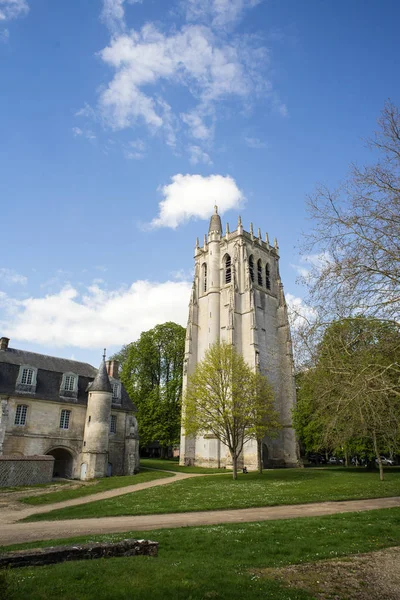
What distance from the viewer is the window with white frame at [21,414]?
30922 mm

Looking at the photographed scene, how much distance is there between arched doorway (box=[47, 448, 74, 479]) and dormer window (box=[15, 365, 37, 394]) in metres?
5.46

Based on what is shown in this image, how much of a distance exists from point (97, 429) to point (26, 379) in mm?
7000

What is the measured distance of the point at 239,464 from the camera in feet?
135

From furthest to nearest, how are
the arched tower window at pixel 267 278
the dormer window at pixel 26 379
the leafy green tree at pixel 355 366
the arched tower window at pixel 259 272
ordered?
the arched tower window at pixel 267 278 < the arched tower window at pixel 259 272 < the dormer window at pixel 26 379 < the leafy green tree at pixel 355 366

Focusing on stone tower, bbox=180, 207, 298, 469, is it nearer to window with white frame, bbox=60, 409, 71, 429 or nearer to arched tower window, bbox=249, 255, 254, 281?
arched tower window, bbox=249, 255, 254, 281

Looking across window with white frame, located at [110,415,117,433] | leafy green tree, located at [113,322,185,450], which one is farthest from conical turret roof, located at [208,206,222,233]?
window with white frame, located at [110,415,117,433]

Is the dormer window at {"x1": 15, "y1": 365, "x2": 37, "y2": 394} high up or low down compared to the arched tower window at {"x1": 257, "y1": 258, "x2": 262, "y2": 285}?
down

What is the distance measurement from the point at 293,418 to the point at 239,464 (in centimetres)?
769

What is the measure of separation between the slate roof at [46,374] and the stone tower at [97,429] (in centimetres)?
97

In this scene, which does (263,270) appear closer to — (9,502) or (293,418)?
(293,418)

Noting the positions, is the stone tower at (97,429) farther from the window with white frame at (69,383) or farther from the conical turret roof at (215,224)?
the conical turret roof at (215,224)

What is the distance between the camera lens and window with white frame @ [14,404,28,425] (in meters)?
30.9

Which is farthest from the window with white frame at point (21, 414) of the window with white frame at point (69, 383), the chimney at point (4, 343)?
the chimney at point (4, 343)

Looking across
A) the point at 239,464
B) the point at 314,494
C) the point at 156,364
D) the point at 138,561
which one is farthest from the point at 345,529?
the point at 156,364
